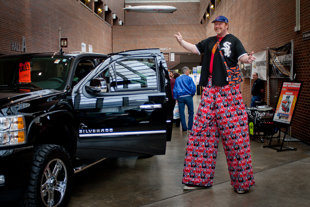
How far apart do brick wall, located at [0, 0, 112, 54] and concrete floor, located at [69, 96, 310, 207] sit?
9.63 meters

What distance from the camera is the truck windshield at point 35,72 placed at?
173 inches

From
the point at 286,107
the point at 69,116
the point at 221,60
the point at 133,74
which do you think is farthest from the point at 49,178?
the point at 286,107

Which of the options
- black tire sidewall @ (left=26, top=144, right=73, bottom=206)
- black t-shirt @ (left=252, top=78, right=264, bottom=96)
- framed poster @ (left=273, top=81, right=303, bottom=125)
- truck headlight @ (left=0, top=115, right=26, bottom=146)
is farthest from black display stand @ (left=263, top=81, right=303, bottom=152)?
truck headlight @ (left=0, top=115, right=26, bottom=146)

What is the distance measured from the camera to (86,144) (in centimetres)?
433

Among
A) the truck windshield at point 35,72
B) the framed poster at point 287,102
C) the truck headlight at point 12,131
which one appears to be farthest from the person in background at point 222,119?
the framed poster at point 287,102

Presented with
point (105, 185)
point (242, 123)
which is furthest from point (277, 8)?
point (105, 185)

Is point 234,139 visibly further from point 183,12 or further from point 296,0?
point 183,12

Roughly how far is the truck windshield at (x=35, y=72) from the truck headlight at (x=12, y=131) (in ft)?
3.92

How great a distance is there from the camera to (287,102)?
7223 millimetres

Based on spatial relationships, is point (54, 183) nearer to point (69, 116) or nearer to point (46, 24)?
point (69, 116)

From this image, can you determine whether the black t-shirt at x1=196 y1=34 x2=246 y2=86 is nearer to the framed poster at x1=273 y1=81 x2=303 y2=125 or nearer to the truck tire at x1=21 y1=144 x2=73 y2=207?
the truck tire at x1=21 y1=144 x2=73 y2=207

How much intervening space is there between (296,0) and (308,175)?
16.1 feet

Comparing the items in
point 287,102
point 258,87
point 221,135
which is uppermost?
point 258,87

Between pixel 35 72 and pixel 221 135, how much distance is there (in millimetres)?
2652
